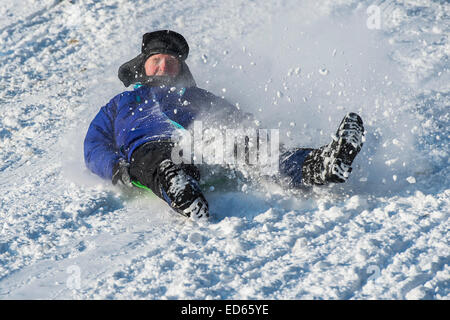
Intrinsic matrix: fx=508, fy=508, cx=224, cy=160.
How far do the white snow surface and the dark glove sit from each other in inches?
4.2

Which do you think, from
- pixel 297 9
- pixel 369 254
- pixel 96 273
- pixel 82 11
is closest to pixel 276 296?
pixel 369 254

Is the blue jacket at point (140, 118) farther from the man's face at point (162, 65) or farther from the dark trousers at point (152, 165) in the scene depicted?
the man's face at point (162, 65)

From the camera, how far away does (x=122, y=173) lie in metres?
2.87

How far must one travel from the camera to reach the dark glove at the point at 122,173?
285 centimetres

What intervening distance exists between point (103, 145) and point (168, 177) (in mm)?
799

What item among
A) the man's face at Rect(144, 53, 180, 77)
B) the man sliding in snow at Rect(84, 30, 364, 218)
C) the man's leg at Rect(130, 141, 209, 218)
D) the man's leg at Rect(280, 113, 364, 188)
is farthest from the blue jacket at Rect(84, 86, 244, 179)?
the man's leg at Rect(280, 113, 364, 188)

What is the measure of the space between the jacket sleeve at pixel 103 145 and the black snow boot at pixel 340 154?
120 centimetres

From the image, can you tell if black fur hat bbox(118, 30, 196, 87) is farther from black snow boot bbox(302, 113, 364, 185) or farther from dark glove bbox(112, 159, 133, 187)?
black snow boot bbox(302, 113, 364, 185)

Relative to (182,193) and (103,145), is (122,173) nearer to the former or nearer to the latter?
(103,145)

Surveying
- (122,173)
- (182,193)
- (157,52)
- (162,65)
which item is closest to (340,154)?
(182,193)

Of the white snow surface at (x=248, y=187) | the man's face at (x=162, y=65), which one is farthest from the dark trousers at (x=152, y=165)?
the man's face at (x=162, y=65)

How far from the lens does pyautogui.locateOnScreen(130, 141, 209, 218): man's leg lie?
246cm
